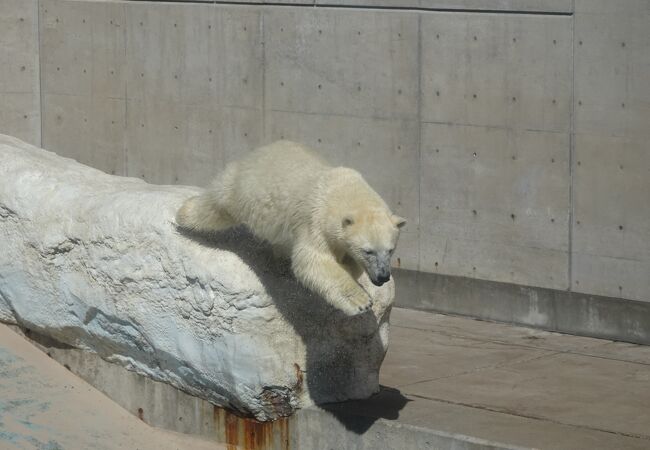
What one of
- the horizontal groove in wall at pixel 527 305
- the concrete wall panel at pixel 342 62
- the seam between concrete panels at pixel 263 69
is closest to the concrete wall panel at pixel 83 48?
the seam between concrete panels at pixel 263 69

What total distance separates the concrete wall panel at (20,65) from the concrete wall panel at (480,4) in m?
4.00

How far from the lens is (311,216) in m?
6.80

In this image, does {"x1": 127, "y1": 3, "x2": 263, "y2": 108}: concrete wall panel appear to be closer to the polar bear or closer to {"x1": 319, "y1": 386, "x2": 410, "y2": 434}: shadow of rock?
the polar bear

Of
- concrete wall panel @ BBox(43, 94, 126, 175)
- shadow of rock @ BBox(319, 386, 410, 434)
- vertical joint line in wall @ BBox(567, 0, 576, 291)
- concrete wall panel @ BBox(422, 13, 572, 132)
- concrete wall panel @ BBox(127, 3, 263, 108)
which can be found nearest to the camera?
shadow of rock @ BBox(319, 386, 410, 434)

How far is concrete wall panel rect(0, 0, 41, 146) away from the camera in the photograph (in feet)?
42.8

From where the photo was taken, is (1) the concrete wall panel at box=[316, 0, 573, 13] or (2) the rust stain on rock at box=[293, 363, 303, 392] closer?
(2) the rust stain on rock at box=[293, 363, 303, 392]

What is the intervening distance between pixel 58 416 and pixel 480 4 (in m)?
4.33

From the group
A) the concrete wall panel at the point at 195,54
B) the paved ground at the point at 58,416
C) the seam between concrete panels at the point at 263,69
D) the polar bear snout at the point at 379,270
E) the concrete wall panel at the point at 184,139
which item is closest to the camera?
the polar bear snout at the point at 379,270

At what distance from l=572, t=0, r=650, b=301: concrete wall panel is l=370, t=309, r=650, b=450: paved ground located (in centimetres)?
55

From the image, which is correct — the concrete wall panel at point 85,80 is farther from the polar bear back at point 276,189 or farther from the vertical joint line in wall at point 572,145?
the polar bear back at point 276,189

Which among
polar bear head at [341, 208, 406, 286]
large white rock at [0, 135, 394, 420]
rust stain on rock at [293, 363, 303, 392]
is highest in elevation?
polar bear head at [341, 208, 406, 286]

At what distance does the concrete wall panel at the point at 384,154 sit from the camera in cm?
1018

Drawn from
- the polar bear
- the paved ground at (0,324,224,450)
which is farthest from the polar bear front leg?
the paved ground at (0,324,224,450)

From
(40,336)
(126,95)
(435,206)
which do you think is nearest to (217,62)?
(126,95)
